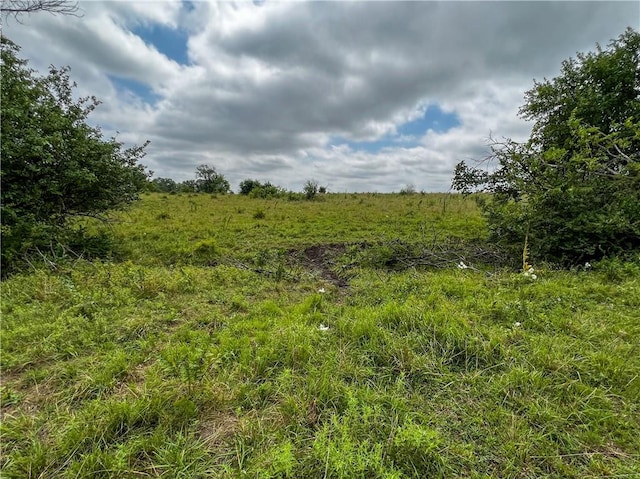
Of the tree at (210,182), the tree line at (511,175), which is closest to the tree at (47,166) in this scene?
the tree line at (511,175)

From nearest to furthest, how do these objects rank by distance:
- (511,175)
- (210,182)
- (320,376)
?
(320,376), (511,175), (210,182)

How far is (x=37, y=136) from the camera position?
5.00 meters

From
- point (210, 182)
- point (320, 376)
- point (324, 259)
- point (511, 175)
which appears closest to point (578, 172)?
point (511, 175)

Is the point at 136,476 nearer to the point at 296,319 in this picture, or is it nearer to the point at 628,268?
the point at 296,319

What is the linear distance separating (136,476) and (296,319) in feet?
6.87

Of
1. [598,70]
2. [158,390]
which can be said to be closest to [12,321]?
[158,390]

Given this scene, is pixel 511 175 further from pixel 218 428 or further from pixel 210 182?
pixel 210 182

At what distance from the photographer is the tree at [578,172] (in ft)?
18.0

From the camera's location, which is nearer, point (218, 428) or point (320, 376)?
point (218, 428)

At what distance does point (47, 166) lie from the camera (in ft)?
18.2

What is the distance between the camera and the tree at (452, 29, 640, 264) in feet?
18.0

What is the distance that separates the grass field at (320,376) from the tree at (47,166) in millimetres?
1030

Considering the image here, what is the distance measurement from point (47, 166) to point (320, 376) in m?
6.40

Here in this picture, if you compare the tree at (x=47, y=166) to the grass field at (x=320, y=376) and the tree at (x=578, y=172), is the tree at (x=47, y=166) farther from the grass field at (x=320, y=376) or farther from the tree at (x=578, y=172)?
the tree at (x=578, y=172)
